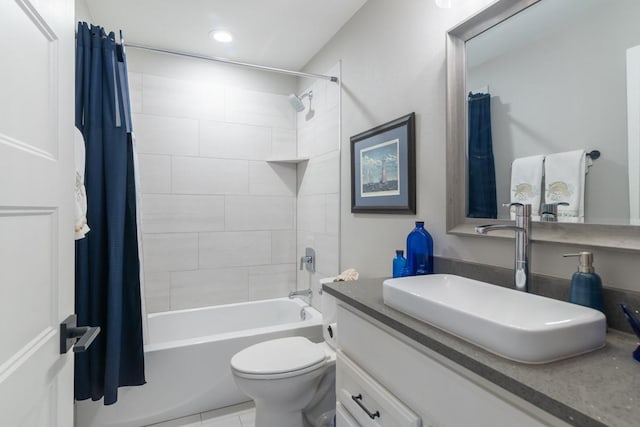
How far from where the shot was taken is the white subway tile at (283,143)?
2971 millimetres

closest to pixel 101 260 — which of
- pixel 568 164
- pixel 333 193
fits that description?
pixel 333 193

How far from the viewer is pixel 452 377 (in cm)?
74

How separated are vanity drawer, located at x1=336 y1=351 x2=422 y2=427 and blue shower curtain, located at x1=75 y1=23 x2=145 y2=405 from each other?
1.24 m

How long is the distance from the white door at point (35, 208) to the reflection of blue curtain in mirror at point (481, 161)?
1.34m

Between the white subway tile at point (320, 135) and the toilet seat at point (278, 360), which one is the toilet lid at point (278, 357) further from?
the white subway tile at point (320, 135)

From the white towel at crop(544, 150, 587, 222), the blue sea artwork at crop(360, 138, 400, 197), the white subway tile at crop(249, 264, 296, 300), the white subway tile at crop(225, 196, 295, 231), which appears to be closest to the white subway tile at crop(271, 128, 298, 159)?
the white subway tile at crop(225, 196, 295, 231)

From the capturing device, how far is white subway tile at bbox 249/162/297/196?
9.51ft

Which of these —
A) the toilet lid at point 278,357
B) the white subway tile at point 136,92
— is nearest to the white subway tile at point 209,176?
the white subway tile at point 136,92

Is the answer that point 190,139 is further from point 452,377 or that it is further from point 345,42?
point 452,377

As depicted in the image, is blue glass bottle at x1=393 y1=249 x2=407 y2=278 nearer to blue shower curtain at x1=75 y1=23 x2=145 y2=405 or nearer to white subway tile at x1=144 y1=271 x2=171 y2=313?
blue shower curtain at x1=75 y1=23 x2=145 y2=405

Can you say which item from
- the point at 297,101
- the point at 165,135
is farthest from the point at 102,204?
the point at 297,101

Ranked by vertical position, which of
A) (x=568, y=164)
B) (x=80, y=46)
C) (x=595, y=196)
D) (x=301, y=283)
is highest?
(x=80, y=46)

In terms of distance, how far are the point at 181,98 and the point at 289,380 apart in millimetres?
2221

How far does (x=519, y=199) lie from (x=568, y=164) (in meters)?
0.18
